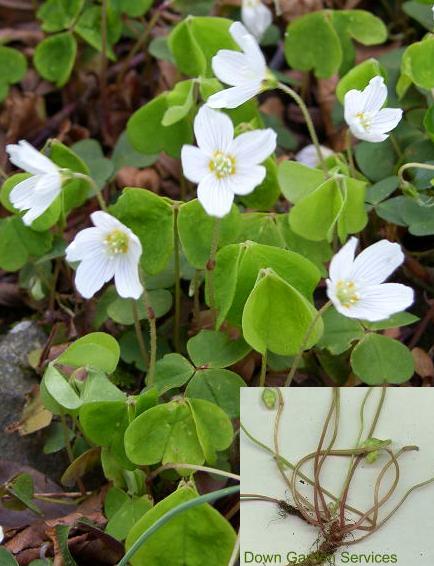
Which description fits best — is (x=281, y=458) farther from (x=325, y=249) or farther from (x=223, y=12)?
(x=223, y=12)

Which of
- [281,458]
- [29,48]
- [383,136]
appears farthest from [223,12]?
[281,458]

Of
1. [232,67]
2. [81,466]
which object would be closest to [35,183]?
[232,67]

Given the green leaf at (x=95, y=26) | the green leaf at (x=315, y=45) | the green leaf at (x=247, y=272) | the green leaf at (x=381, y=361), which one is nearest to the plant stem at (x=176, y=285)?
the green leaf at (x=247, y=272)

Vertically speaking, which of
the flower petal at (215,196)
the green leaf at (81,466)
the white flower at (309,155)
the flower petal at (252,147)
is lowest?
the green leaf at (81,466)

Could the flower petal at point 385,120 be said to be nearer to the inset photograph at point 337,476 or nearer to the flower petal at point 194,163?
the flower petal at point 194,163

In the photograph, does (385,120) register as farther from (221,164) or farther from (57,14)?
(57,14)
